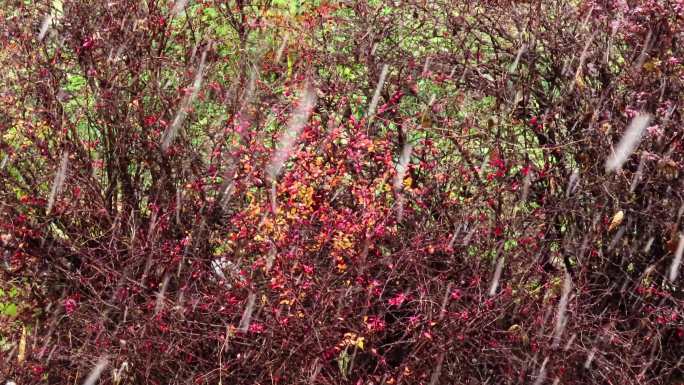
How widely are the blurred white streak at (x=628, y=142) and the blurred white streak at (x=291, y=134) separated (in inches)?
75.6

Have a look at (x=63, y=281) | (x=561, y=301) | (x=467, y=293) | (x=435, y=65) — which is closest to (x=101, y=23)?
(x=63, y=281)

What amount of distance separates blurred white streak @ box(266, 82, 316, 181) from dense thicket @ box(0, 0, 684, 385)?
0.7 inches

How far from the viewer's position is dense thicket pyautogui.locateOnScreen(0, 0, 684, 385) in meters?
5.30

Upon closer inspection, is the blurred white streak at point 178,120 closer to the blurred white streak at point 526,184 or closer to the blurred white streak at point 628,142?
the blurred white streak at point 526,184

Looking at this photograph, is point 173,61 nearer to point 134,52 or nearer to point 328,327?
point 134,52

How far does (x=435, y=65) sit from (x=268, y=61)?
1767mm

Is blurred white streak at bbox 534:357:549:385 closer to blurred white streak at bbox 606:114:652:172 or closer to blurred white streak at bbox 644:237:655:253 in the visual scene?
blurred white streak at bbox 644:237:655:253

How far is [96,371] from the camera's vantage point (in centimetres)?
532

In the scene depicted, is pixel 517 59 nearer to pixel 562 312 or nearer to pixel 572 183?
pixel 572 183

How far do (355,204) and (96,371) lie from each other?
1831 millimetres

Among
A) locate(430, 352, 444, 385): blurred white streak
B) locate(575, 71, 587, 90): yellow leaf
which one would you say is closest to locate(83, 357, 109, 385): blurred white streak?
locate(430, 352, 444, 385): blurred white streak

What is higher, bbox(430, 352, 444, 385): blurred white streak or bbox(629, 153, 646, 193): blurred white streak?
bbox(629, 153, 646, 193): blurred white streak

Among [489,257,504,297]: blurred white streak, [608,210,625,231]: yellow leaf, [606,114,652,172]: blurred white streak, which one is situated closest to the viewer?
[608,210,625,231]: yellow leaf

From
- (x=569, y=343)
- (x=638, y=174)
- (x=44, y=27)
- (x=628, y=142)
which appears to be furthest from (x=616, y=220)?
(x=44, y=27)
